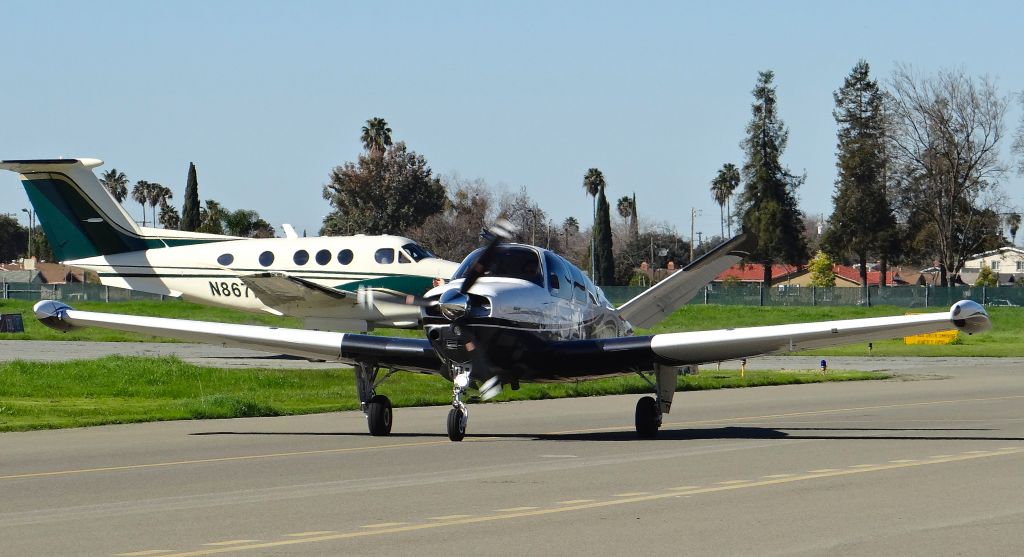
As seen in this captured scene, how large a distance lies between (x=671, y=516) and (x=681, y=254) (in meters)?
147

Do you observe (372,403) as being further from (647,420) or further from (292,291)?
(292,291)

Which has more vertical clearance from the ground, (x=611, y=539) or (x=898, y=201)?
(x=898, y=201)

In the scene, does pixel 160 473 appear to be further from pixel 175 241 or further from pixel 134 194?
pixel 134 194

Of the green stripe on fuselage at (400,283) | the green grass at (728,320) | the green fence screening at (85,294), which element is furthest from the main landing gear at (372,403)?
the green fence screening at (85,294)

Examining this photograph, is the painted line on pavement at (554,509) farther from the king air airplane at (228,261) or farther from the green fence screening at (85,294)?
the green fence screening at (85,294)

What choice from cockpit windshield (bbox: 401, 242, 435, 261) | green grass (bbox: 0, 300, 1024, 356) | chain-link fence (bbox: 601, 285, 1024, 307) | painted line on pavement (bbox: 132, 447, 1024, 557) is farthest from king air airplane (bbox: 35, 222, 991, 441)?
chain-link fence (bbox: 601, 285, 1024, 307)

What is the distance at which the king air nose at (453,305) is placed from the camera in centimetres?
1672

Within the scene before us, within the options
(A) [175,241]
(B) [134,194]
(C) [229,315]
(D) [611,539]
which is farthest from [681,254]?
(D) [611,539]

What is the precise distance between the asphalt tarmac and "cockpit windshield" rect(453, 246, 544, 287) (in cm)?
219

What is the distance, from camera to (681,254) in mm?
156500

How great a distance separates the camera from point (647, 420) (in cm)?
1862

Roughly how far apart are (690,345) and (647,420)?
56.4 inches

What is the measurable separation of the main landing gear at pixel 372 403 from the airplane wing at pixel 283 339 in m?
0.19

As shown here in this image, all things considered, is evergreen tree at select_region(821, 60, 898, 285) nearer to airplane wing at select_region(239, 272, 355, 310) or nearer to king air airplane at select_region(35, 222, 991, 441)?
airplane wing at select_region(239, 272, 355, 310)
